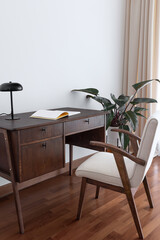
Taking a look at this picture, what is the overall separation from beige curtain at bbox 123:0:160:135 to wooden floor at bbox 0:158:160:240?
5.07 feet

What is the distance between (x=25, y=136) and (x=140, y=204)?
119cm

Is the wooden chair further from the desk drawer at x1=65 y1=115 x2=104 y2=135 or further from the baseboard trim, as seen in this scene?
the baseboard trim

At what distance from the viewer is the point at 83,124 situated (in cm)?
222

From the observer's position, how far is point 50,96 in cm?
270

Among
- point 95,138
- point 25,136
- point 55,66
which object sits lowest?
point 95,138

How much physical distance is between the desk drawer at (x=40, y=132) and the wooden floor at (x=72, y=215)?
654 millimetres

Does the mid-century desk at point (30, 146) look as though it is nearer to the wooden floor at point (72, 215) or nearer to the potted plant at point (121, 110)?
the wooden floor at point (72, 215)

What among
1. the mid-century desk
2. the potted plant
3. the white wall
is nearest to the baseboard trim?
the white wall

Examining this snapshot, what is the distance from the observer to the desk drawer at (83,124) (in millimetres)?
2080

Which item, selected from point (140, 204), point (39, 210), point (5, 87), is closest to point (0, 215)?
point (39, 210)

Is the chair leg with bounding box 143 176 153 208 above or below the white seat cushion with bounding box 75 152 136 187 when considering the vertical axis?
below

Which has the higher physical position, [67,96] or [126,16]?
[126,16]

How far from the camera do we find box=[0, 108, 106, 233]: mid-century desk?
175 centimetres

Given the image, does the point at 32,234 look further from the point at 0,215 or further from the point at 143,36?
the point at 143,36
